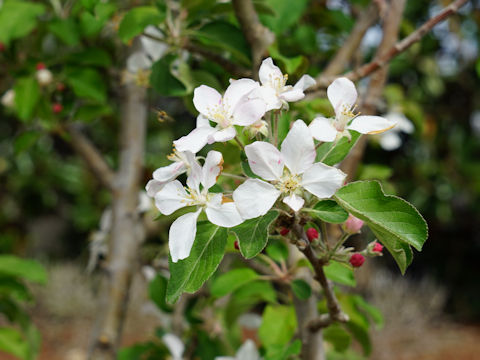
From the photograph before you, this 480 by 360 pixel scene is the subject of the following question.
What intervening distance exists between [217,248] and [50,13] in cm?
110

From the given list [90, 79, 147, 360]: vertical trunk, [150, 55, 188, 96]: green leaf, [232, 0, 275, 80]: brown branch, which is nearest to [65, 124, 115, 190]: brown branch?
[90, 79, 147, 360]: vertical trunk

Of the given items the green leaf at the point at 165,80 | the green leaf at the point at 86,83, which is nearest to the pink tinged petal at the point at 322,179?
the green leaf at the point at 165,80

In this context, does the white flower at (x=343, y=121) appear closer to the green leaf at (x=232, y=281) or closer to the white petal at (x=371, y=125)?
the white petal at (x=371, y=125)

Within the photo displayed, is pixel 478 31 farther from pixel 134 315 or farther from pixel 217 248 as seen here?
pixel 134 315

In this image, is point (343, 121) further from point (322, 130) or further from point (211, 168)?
point (211, 168)

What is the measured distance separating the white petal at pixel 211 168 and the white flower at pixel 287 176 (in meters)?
0.04

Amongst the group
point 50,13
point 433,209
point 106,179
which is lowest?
point 433,209

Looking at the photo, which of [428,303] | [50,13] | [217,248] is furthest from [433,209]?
[217,248]

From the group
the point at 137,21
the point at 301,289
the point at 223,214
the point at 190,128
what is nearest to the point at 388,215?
the point at 223,214

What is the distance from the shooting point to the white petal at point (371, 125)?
57cm

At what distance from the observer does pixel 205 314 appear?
1390 millimetres

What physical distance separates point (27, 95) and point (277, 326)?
785 millimetres

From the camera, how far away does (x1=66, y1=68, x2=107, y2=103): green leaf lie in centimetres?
117

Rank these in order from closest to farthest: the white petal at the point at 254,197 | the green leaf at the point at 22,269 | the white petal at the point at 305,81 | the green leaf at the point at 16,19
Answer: the white petal at the point at 254,197 < the white petal at the point at 305,81 < the green leaf at the point at 16,19 < the green leaf at the point at 22,269
